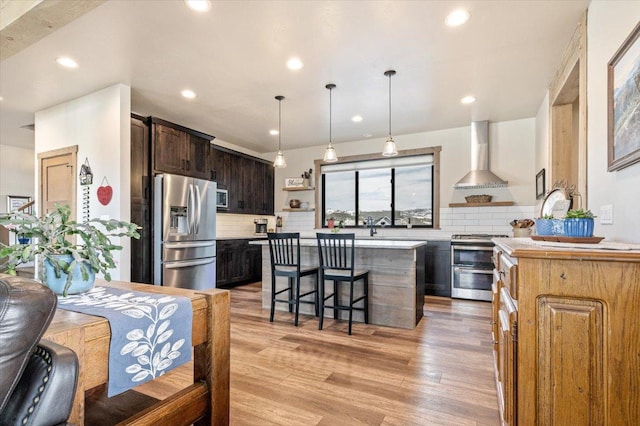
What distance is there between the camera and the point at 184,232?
14.5ft

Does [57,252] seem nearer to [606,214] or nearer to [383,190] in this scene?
[606,214]

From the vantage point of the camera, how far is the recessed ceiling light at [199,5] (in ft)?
7.54

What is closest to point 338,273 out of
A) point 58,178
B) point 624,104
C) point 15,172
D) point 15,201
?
point 624,104

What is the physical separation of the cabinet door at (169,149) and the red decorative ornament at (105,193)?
0.64 metres

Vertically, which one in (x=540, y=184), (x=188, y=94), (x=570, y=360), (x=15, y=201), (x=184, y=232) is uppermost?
(x=188, y=94)

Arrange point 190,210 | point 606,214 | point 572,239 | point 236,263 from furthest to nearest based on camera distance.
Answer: point 236,263 → point 190,210 → point 606,214 → point 572,239

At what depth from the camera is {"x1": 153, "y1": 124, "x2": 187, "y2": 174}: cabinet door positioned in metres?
4.29

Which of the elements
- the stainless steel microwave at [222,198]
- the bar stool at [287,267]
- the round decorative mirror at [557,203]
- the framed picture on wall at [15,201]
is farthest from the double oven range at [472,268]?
the framed picture on wall at [15,201]

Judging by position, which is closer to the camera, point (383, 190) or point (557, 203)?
point (557, 203)

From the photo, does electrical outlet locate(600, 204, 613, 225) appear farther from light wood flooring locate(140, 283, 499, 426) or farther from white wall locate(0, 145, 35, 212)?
white wall locate(0, 145, 35, 212)

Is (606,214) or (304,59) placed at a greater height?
(304,59)

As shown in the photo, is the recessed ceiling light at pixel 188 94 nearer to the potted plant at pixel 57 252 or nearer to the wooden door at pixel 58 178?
the wooden door at pixel 58 178

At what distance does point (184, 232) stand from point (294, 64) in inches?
104

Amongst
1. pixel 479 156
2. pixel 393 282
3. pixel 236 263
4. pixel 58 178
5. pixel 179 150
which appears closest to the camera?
pixel 393 282
